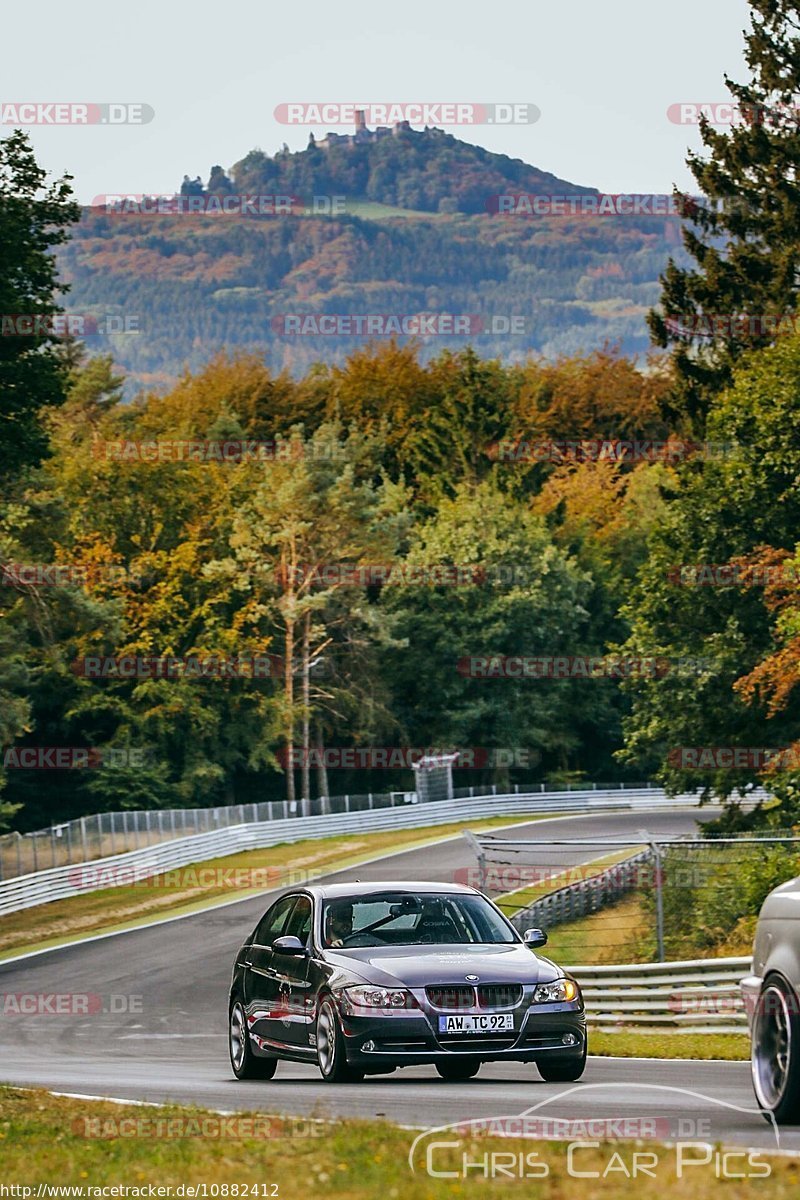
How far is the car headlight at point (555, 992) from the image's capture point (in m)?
13.8

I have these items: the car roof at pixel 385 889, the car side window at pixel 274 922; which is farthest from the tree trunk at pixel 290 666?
the car roof at pixel 385 889

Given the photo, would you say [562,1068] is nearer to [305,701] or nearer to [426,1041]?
[426,1041]

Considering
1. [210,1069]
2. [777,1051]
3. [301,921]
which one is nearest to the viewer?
[777,1051]

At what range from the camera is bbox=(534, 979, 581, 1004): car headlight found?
13836 mm

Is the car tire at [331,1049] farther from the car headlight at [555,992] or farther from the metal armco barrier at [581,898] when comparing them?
the metal armco barrier at [581,898]

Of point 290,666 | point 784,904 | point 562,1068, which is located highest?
point 784,904

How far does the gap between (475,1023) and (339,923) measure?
1712 millimetres

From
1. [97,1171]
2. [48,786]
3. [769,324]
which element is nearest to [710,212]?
[769,324]

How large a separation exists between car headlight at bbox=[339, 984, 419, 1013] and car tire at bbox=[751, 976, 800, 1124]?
3823mm

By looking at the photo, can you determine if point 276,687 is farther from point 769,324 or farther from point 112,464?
point 769,324

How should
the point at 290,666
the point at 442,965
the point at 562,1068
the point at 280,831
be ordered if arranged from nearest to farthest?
the point at 442,965
the point at 562,1068
the point at 280,831
the point at 290,666

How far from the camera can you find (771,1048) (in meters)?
10.0

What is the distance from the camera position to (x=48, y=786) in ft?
242

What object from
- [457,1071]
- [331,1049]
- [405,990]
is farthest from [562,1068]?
[331,1049]
